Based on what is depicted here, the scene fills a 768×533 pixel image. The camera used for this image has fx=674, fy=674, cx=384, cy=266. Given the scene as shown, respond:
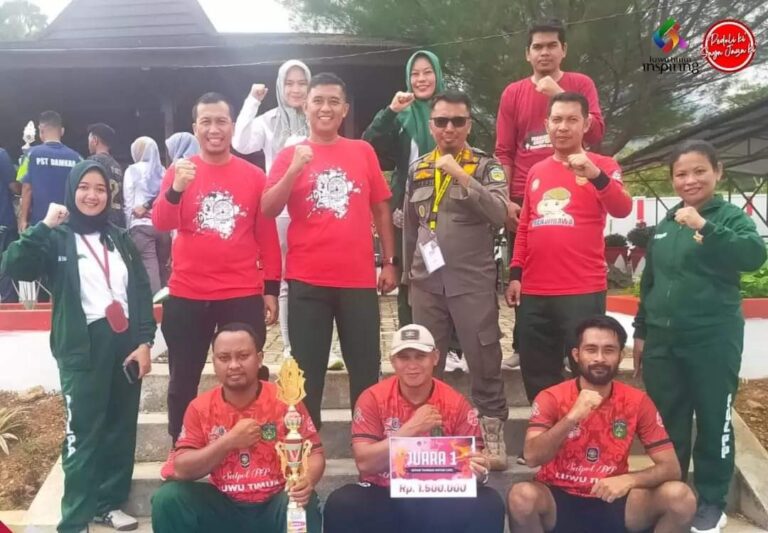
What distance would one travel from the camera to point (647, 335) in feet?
11.5

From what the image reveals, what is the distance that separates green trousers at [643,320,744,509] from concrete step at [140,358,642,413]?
0.99m

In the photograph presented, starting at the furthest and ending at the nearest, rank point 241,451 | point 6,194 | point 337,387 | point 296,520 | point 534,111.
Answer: point 6,194, point 337,387, point 534,111, point 241,451, point 296,520

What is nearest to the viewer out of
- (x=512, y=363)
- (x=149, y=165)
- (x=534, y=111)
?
(x=534, y=111)

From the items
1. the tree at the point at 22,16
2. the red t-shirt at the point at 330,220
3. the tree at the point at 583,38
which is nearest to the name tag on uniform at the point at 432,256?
the red t-shirt at the point at 330,220

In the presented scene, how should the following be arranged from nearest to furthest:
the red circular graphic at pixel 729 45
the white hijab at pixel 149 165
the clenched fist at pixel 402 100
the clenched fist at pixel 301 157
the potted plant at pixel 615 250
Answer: the clenched fist at pixel 301 157, the clenched fist at pixel 402 100, the white hijab at pixel 149 165, the red circular graphic at pixel 729 45, the potted plant at pixel 615 250

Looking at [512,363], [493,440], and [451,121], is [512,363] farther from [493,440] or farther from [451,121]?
[451,121]

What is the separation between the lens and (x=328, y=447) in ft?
13.5

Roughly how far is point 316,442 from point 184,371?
826mm

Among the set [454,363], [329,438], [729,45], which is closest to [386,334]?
[454,363]

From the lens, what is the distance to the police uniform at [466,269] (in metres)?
3.47

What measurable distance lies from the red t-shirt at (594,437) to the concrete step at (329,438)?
99 centimetres

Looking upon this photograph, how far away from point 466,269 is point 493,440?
922 mm

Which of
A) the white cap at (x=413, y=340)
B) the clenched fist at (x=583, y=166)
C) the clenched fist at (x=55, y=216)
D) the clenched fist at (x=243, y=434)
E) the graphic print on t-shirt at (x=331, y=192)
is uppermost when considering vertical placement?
the clenched fist at (x=583, y=166)

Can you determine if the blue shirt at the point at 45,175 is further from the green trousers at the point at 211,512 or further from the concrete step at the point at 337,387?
the green trousers at the point at 211,512
